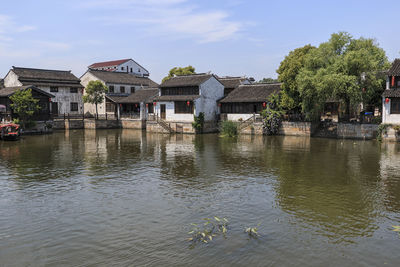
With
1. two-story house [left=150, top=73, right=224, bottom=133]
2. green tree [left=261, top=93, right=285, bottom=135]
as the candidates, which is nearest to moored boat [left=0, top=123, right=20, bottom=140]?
two-story house [left=150, top=73, right=224, bottom=133]

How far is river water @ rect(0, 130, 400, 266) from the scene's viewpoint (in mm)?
9500

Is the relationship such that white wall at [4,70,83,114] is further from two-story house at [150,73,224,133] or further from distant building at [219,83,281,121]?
distant building at [219,83,281,121]

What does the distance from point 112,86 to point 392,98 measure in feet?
134

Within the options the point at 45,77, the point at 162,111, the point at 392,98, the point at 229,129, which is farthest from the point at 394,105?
the point at 45,77

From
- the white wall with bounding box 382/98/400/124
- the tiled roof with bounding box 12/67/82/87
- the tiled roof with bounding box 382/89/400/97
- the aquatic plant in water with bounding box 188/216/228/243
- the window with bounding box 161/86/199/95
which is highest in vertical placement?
the tiled roof with bounding box 12/67/82/87

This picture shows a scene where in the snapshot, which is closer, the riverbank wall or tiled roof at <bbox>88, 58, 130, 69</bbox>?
the riverbank wall

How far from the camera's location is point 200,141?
35.1m

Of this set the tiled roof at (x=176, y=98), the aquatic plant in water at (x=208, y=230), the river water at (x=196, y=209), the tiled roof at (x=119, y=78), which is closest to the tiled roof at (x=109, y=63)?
the tiled roof at (x=119, y=78)

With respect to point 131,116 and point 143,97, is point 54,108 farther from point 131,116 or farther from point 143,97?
point 143,97

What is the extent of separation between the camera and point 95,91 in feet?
169

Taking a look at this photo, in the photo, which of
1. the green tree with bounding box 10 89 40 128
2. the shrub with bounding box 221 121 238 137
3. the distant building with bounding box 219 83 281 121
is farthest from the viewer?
the distant building with bounding box 219 83 281 121

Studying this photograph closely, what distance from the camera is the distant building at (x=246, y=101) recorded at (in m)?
41.2

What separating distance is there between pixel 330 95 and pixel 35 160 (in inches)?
1069

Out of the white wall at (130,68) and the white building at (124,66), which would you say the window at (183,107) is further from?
the white wall at (130,68)
